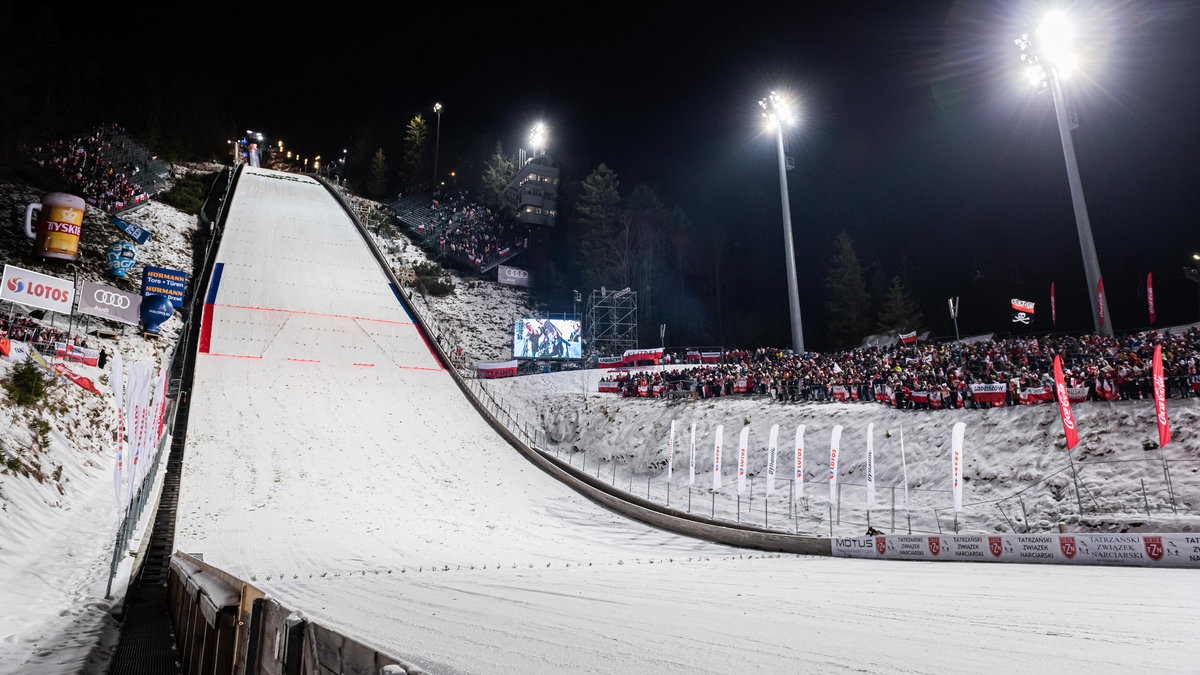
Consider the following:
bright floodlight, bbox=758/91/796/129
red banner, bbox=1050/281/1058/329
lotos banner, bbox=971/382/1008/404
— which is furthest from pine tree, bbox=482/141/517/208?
lotos banner, bbox=971/382/1008/404

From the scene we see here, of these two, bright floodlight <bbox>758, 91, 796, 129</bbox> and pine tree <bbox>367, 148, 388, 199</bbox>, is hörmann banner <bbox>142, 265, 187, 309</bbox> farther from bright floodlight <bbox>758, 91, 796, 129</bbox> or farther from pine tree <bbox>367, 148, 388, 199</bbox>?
pine tree <bbox>367, 148, 388, 199</bbox>

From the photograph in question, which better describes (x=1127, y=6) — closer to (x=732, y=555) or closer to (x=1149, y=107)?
(x=1149, y=107)

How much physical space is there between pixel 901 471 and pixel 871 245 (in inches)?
1391

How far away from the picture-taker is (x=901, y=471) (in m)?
16.1

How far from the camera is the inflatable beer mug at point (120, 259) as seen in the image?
2644cm

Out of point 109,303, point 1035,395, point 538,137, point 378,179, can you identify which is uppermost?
point 378,179

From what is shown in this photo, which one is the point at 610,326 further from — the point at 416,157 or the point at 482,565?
the point at 416,157

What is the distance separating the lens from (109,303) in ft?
67.0

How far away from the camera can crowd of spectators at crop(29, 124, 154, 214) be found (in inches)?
1243

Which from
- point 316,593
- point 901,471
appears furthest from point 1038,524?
point 316,593

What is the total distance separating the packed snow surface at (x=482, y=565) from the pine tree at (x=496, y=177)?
3014 centimetres

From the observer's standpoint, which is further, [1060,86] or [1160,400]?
[1060,86]

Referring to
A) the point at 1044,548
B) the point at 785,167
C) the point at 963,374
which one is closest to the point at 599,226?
the point at 785,167

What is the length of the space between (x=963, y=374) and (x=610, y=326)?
2333 centimetres
